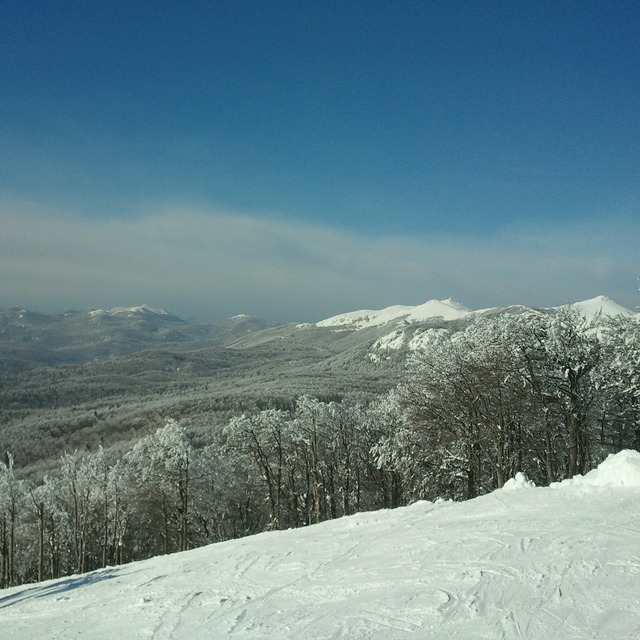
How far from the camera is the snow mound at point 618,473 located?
1132cm

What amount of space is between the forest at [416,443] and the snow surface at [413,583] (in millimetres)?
9004

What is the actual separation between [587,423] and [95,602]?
22.7 meters

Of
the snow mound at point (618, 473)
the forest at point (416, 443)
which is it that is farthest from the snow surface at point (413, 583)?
the forest at point (416, 443)

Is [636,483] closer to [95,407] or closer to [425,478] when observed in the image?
[425,478]

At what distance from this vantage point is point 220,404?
4956 inches

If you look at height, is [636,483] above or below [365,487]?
above

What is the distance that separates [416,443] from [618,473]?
49.1 ft

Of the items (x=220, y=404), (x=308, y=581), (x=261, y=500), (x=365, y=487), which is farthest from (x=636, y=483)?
(x=220, y=404)

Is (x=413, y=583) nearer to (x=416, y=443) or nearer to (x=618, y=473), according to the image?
(x=618, y=473)

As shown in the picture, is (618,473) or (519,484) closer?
(618,473)

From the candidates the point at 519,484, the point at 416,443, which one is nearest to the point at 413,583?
the point at 519,484

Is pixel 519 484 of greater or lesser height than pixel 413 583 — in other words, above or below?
below

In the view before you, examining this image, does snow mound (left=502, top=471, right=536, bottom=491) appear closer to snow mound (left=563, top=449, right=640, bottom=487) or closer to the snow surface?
the snow surface

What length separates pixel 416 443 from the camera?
26.2 meters
